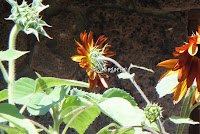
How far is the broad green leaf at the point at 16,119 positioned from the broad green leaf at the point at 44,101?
6 centimetres

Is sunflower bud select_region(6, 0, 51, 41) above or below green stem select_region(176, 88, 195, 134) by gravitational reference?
above

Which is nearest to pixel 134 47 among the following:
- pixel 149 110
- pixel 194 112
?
pixel 194 112

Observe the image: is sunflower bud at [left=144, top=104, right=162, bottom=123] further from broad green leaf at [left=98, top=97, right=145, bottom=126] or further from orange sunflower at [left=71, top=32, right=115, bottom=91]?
orange sunflower at [left=71, top=32, right=115, bottom=91]

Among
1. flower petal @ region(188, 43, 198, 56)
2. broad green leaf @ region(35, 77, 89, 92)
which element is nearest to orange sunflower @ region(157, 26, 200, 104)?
flower petal @ region(188, 43, 198, 56)

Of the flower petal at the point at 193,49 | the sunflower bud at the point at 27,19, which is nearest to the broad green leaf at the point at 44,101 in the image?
the sunflower bud at the point at 27,19

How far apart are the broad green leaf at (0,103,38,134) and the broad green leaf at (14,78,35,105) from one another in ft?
0.30

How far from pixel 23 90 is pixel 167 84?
0.86 ft

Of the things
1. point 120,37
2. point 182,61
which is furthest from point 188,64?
point 120,37

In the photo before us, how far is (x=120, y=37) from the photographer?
1.30 meters

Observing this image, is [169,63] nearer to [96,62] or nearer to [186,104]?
[186,104]

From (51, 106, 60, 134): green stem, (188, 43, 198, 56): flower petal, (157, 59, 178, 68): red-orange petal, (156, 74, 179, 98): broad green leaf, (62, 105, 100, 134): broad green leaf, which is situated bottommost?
(62, 105, 100, 134): broad green leaf

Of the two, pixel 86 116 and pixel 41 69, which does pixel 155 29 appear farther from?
pixel 86 116

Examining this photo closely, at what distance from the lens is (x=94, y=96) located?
68 cm

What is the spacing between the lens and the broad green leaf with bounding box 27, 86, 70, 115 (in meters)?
0.58
